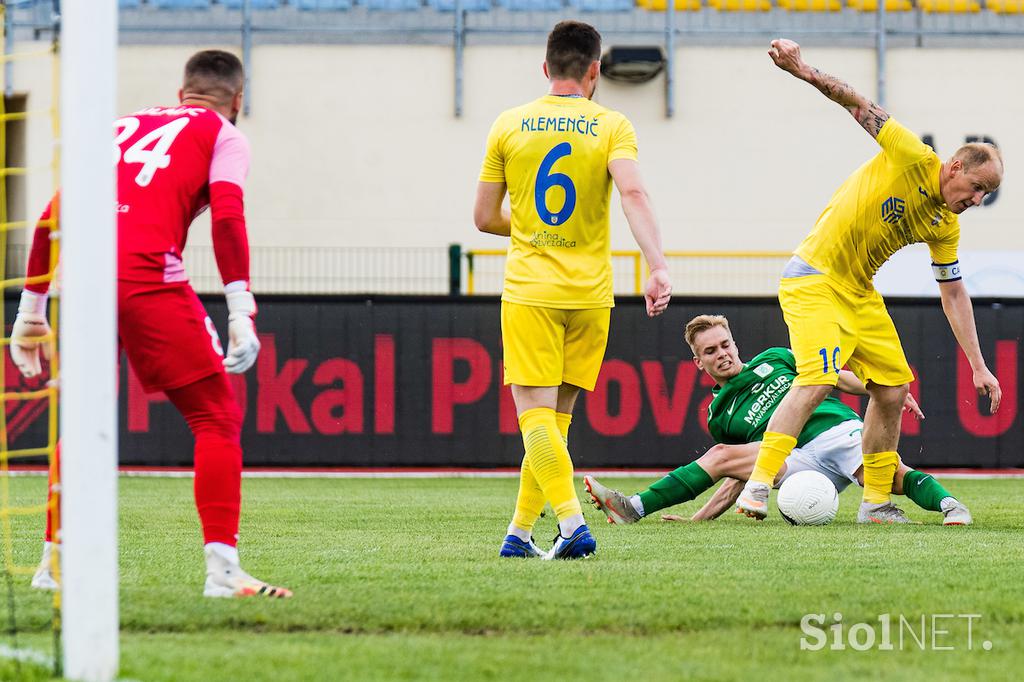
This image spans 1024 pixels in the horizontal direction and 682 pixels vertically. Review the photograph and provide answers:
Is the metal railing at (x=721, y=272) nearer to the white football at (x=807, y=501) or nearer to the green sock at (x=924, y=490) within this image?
the green sock at (x=924, y=490)

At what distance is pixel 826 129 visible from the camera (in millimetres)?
21812

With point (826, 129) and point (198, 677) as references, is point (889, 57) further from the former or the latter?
point (198, 677)

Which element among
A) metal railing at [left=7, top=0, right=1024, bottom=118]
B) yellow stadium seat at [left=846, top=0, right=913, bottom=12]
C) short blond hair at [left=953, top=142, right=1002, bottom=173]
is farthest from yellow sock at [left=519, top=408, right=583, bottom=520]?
yellow stadium seat at [left=846, top=0, right=913, bottom=12]

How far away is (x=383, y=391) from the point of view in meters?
13.9

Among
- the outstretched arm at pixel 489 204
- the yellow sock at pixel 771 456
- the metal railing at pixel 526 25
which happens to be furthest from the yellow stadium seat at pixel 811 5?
the outstretched arm at pixel 489 204

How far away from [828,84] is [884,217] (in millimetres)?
875

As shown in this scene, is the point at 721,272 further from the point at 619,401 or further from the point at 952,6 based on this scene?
the point at 952,6

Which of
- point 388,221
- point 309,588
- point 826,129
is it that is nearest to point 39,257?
point 309,588

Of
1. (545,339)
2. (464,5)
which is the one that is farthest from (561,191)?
(464,5)

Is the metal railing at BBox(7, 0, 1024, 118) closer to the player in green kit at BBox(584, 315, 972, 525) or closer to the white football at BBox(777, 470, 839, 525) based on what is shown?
the player in green kit at BBox(584, 315, 972, 525)

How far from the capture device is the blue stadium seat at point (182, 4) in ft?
68.4

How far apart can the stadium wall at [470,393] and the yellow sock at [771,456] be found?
7015mm

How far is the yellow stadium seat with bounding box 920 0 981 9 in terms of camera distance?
2169 cm

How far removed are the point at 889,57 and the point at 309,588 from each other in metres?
19.0
